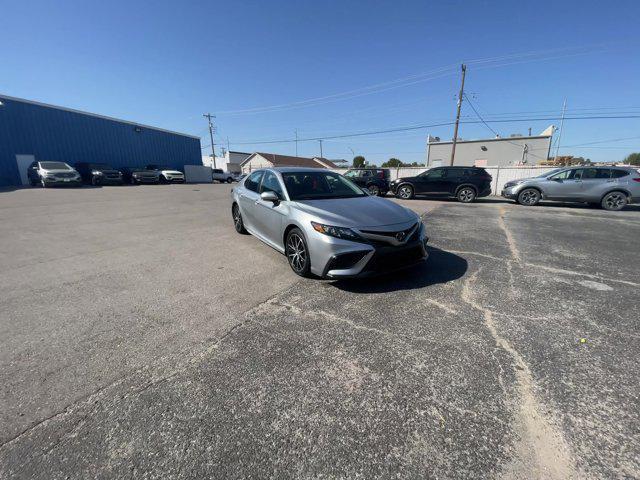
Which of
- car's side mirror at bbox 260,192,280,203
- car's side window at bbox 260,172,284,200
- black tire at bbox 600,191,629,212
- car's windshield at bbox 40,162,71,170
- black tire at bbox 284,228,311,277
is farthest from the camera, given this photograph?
car's windshield at bbox 40,162,71,170

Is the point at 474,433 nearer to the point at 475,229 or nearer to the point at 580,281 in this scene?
the point at 580,281

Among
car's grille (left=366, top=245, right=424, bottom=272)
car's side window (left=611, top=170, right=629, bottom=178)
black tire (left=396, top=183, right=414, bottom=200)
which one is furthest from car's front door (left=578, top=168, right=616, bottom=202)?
car's grille (left=366, top=245, right=424, bottom=272)

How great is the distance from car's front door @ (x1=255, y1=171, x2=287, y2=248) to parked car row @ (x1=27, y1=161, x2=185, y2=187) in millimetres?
19002

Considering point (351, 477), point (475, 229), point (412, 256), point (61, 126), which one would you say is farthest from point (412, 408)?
point (61, 126)

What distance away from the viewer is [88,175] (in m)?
20.9

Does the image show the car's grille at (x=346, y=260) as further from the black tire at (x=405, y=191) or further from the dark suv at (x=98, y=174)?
the dark suv at (x=98, y=174)

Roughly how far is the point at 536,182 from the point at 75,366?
14625 millimetres

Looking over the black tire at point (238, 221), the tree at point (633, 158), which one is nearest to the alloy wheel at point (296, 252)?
the black tire at point (238, 221)

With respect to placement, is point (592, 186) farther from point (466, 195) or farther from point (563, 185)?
point (466, 195)

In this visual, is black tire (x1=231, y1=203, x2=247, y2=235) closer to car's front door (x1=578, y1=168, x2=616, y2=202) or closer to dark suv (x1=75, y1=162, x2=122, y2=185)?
car's front door (x1=578, y1=168, x2=616, y2=202)

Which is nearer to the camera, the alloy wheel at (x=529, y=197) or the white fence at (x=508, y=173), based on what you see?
the alloy wheel at (x=529, y=197)

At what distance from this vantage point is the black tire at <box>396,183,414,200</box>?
14.6m

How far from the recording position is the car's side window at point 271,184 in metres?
4.47

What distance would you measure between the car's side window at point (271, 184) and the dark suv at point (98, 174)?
822 inches
